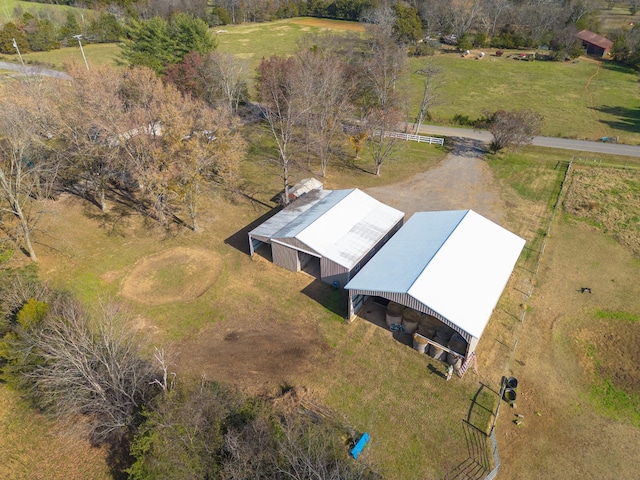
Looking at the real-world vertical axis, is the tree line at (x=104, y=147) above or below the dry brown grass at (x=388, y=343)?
above

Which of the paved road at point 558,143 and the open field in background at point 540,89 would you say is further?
the open field in background at point 540,89

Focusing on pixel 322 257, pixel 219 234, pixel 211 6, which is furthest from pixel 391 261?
pixel 211 6

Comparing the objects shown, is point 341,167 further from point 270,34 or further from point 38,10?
point 38,10

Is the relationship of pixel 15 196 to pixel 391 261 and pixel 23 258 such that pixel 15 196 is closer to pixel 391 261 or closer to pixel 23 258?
pixel 23 258

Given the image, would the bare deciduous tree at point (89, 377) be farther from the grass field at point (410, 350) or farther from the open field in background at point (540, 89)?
the open field in background at point (540, 89)

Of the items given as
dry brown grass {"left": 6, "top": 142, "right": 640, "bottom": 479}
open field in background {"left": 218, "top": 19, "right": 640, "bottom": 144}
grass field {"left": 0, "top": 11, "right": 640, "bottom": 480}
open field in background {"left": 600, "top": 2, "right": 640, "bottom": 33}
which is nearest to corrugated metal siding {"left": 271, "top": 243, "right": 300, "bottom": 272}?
dry brown grass {"left": 6, "top": 142, "right": 640, "bottom": 479}

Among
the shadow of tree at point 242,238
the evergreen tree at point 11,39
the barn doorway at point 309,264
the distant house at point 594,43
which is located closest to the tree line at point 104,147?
the shadow of tree at point 242,238
